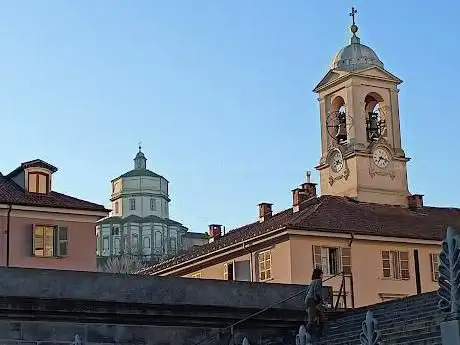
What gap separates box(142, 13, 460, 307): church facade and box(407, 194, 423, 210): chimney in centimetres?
7

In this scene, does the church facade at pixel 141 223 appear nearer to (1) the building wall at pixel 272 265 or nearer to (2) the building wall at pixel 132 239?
(2) the building wall at pixel 132 239

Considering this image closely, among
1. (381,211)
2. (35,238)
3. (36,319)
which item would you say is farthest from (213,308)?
(381,211)

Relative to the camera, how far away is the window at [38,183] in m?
42.1

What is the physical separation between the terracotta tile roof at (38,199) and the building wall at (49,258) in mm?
418

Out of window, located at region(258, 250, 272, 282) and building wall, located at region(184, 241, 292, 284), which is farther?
window, located at region(258, 250, 272, 282)

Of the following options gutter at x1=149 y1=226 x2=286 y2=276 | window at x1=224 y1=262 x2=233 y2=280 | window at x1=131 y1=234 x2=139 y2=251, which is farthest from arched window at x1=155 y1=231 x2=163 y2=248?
window at x1=224 y1=262 x2=233 y2=280

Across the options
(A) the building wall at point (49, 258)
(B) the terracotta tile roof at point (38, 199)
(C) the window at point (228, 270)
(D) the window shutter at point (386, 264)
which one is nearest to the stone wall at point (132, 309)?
(A) the building wall at point (49, 258)

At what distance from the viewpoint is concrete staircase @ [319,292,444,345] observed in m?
17.7

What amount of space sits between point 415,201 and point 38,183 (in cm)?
1990

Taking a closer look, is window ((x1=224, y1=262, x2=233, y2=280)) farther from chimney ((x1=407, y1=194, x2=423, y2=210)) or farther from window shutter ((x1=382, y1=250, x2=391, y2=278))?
chimney ((x1=407, y1=194, x2=423, y2=210))

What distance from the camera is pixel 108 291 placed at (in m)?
21.3

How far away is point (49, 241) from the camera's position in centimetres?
4056

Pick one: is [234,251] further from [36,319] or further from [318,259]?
[36,319]

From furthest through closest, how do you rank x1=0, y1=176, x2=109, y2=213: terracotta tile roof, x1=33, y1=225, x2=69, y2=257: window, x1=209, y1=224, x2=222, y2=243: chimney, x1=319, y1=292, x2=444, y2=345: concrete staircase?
x1=209, y1=224, x2=222, y2=243: chimney
x1=33, y1=225, x2=69, y2=257: window
x1=0, y1=176, x2=109, y2=213: terracotta tile roof
x1=319, y1=292, x2=444, y2=345: concrete staircase
